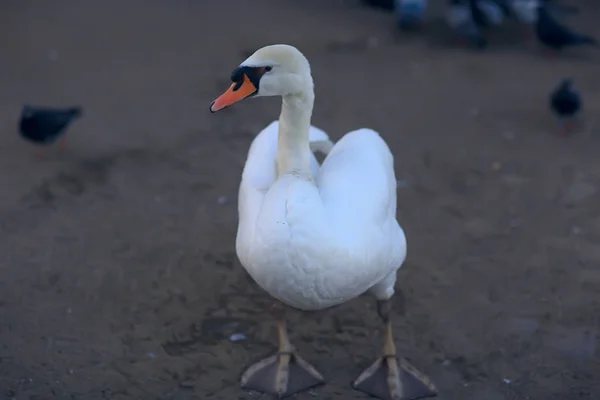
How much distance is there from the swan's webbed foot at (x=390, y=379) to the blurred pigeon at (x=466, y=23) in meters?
5.47

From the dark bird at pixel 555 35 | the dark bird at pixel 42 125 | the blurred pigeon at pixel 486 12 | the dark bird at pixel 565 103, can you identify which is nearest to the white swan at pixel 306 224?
the dark bird at pixel 42 125

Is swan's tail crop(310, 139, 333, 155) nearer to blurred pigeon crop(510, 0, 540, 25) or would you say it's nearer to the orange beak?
the orange beak

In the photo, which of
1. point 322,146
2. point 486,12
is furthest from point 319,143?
point 486,12

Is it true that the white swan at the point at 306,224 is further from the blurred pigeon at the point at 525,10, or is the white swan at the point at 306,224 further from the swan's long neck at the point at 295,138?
the blurred pigeon at the point at 525,10

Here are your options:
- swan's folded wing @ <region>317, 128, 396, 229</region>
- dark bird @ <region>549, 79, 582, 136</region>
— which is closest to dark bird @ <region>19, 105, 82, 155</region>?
swan's folded wing @ <region>317, 128, 396, 229</region>

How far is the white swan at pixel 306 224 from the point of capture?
3.54 m

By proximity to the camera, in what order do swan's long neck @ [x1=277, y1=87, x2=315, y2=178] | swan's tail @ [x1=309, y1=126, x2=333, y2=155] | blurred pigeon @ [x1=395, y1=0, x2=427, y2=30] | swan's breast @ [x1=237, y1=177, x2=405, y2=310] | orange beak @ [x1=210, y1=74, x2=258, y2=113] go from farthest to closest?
1. blurred pigeon @ [x1=395, y1=0, x2=427, y2=30]
2. swan's tail @ [x1=309, y1=126, x2=333, y2=155]
3. swan's long neck @ [x1=277, y1=87, x2=315, y2=178]
4. orange beak @ [x1=210, y1=74, x2=258, y2=113]
5. swan's breast @ [x1=237, y1=177, x2=405, y2=310]

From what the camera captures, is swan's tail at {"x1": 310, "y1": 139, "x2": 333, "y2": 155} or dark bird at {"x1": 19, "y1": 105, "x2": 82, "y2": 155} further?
dark bird at {"x1": 19, "y1": 105, "x2": 82, "y2": 155}

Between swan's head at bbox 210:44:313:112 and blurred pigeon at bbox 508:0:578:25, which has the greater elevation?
swan's head at bbox 210:44:313:112

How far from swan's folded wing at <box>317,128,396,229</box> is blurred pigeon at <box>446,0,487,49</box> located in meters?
4.89

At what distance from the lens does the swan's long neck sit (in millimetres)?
4031

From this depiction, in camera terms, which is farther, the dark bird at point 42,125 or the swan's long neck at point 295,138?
the dark bird at point 42,125

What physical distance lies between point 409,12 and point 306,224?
6.60 meters

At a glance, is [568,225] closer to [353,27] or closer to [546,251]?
[546,251]
